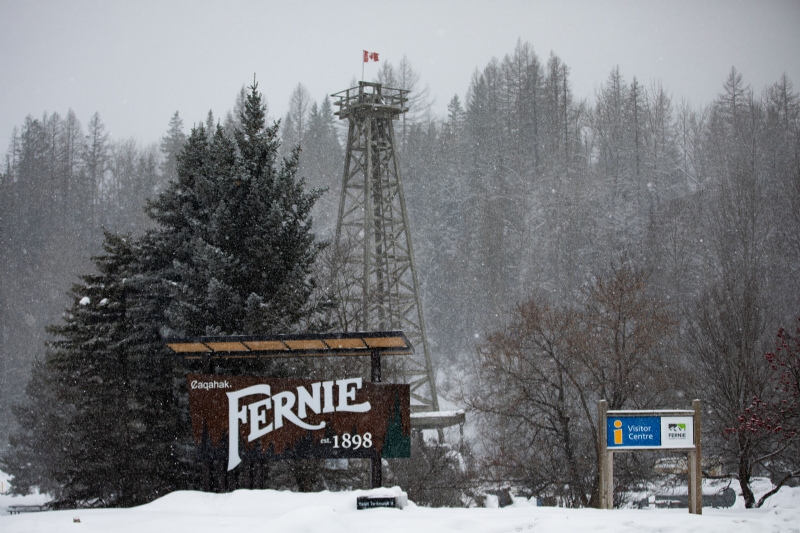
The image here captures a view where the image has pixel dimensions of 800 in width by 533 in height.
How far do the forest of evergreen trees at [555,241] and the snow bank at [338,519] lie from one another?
26.1ft

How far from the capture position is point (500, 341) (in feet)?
69.5

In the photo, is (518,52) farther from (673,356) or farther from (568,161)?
(673,356)

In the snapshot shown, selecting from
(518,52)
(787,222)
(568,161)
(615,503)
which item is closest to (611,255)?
(787,222)

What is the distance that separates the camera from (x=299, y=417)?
13008mm

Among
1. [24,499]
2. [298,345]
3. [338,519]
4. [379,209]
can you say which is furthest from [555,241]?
[338,519]

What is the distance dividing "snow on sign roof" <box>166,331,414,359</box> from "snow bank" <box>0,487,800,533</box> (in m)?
2.51

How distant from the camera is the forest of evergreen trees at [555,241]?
816 inches

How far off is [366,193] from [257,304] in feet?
26.9

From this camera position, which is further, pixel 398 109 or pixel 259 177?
pixel 398 109

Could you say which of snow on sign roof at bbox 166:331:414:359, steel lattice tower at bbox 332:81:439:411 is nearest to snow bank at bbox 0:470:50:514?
steel lattice tower at bbox 332:81:439:411

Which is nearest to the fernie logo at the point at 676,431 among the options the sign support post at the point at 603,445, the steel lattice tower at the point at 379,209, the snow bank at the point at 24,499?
the sign support post at the point at 603,445

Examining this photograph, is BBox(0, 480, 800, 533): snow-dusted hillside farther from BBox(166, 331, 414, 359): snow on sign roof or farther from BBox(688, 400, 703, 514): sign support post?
BBox(166, 331, 414, 359): snow on sign roof

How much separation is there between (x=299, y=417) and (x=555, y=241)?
3503 centimetres

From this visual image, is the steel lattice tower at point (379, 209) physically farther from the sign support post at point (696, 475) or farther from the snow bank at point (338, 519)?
the sign support post at point (696, 475)
